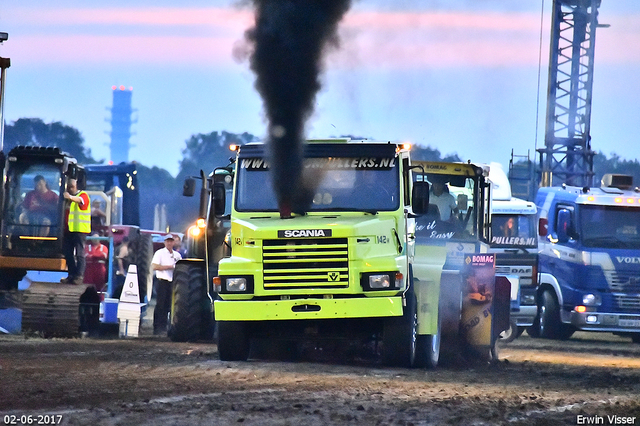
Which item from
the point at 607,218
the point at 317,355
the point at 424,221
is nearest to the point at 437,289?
the point at 317,355

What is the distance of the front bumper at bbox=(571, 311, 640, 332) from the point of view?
86.3 ft

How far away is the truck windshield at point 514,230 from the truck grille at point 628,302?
7.11 feet

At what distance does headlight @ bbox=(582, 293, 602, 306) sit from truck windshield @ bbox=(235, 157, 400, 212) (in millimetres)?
11823

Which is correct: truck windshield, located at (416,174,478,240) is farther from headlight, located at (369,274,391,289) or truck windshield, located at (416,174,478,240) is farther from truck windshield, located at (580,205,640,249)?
truck windshield, located at (580,205,640,249)

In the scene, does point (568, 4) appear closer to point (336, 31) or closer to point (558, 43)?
point (558, 43)

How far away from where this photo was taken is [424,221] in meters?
20.3

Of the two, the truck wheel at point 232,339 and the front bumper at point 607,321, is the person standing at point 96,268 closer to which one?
the truck wheel at point 232,339

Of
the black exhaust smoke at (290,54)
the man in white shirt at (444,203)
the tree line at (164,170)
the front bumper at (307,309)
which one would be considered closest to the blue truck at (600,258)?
the man in white shirt at (444,203)

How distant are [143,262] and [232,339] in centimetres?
1225

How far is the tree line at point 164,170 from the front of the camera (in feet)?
222

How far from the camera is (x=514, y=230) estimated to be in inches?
1075

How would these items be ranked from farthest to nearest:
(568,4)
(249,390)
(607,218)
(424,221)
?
(568,4) < (607,218) < (424,221) < (249,390)

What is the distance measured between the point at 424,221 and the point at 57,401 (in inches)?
397

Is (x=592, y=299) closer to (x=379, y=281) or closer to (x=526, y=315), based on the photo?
(x=526, y=315)
